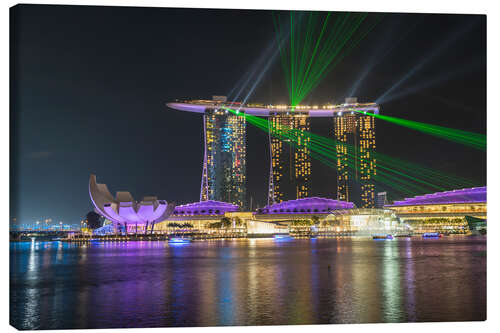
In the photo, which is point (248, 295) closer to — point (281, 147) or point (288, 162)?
point (288, 162)

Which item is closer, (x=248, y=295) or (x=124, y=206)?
(x=248, y=295)

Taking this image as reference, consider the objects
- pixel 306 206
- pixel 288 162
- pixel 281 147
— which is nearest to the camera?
pixel 306 206

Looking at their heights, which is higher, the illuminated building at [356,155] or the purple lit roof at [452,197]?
the illuminated building at [356,155]

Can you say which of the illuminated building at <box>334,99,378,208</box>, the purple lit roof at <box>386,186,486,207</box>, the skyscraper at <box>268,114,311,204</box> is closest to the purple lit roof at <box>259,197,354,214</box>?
the skyscraper at <box>268,114,311,204</box>

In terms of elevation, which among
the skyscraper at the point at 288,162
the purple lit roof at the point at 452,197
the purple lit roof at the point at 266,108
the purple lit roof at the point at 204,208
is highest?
the purple lit roof at the point at 266,108

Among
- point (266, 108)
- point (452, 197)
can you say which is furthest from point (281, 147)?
point (452, 197)

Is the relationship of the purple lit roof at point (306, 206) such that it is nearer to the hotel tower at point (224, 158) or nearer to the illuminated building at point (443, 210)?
the hotel tower at point (224, 158)

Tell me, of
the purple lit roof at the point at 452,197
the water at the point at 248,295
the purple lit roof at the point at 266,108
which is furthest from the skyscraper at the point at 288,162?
the water at the point at 248,295
